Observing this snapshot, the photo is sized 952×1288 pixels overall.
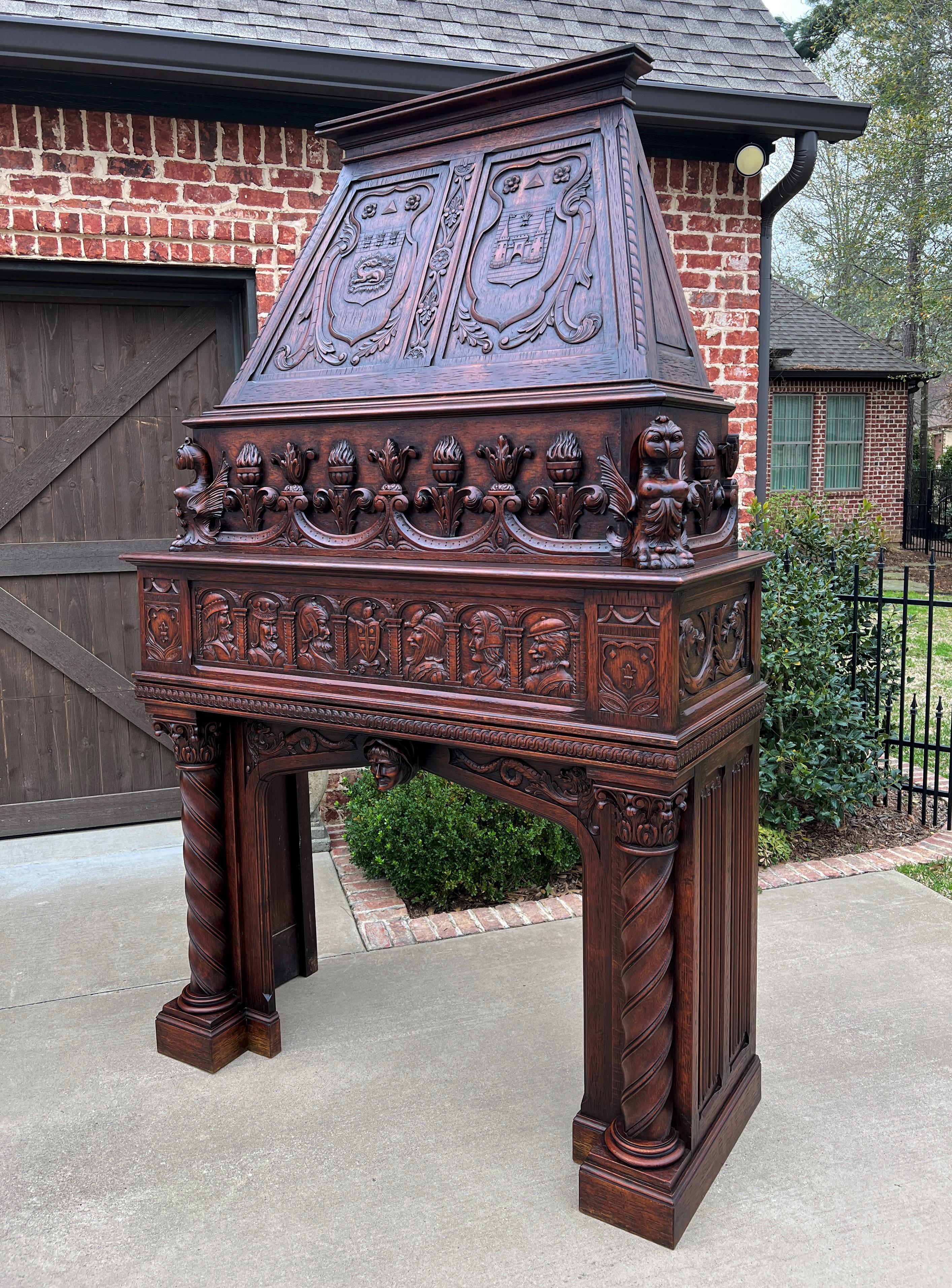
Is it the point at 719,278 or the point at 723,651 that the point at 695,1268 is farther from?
the point at 719,278

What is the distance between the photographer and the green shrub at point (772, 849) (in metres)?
4.62

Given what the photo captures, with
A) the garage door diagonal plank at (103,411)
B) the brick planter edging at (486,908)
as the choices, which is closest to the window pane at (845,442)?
the brick planter edging at (486,908)

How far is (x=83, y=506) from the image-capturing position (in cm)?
495

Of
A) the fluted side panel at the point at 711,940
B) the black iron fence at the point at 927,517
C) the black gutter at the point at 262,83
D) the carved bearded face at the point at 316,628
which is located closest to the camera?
the fluted side panel at the point at 711,940

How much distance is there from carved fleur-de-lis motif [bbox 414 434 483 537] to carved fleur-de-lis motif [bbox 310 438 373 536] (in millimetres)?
189

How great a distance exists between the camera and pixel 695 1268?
2.20 meters

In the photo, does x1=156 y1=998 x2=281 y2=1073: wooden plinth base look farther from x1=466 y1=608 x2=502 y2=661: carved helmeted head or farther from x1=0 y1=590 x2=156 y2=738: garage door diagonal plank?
x1=0 y1=590 x2=156 y2=738: garage door diagonal plank

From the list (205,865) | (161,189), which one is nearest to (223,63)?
(161,189)

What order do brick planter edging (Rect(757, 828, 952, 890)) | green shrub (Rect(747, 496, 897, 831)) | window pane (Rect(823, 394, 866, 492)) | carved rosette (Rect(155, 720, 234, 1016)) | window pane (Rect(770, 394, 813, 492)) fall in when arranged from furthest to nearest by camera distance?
window pane (Rect(823, 394, 866, 492)) < window pane (Rect(770, 394, 813, 492)) < green shrub (Rect(747, 496, 897, 831)) < brick planter edging (Rect(757, 828, 952, 890)) < carved rosette (Rect(155, 720, 234, 1016))

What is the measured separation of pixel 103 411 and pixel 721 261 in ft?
10.7

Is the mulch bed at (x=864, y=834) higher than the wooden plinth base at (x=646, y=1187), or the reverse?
the wooden plinth base at (x=646, y=1187)

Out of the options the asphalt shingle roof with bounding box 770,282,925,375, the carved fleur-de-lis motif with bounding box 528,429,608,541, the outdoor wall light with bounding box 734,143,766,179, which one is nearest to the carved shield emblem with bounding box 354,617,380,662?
the carved fleur-de-lis motif with bounding box 528,429,608,541

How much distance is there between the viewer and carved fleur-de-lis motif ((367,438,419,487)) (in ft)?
8.20

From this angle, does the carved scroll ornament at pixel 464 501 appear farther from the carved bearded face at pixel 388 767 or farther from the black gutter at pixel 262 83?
the black gutter at pixel 262 83
